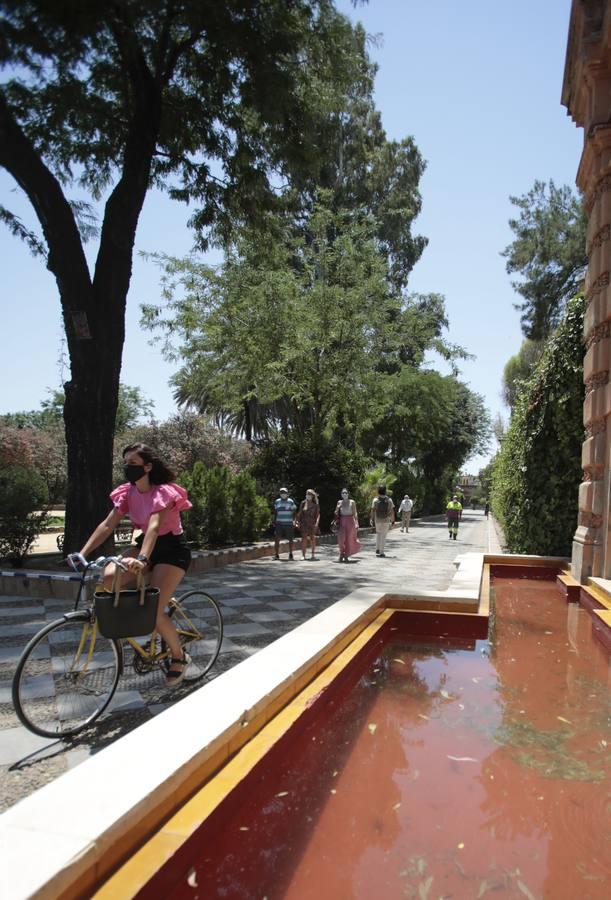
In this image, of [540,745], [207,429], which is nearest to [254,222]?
[540,745]

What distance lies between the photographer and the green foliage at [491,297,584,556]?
34.4 feet

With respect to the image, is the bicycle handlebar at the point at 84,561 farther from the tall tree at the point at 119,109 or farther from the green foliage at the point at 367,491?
the green foliage at the point at 367,491

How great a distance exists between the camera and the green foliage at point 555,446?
10500 millimetres

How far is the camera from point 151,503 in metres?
4.54

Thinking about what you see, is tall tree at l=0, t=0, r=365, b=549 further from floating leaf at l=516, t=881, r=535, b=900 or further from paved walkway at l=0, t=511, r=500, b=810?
floating leaf at l=516, t=881, r=535, b=900

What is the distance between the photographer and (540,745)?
3789mm

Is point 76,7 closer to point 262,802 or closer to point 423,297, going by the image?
point 262,802

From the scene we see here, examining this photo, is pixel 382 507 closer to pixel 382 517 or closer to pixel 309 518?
pixel 382 517

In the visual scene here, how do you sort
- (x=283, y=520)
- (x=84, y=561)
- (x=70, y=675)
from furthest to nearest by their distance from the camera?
(x=283, y=520), (x=70, y=675), (x=84, y=561)

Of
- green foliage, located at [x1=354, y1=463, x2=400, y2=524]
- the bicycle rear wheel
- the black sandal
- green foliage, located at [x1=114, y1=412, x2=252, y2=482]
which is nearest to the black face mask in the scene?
the bicycle rear wheel

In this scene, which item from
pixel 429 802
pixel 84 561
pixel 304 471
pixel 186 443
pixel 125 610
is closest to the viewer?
pixel 429 802

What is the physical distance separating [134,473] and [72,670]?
134 centimetres

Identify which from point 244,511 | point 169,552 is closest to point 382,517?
point 244,511

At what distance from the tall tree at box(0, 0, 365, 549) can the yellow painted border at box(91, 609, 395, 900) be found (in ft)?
22.3
